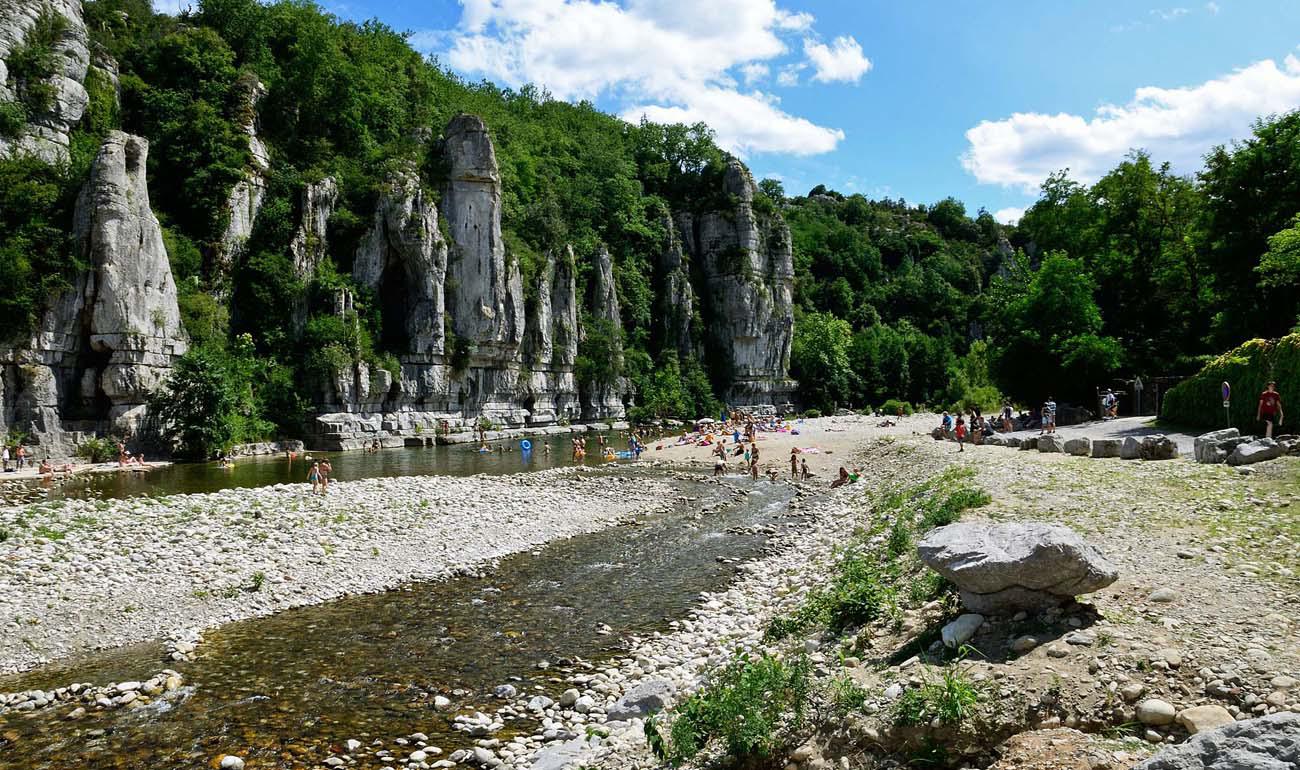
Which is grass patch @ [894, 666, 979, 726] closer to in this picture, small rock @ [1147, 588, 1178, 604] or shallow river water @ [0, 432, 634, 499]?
small rock @ [1147, 588, 1178, 604]

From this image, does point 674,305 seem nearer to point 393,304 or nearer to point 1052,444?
point 393,304

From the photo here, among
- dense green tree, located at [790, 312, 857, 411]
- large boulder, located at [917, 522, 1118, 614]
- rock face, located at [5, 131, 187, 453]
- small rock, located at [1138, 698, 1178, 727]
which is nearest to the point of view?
small rock, located at [1138, 698, 1178, 727]

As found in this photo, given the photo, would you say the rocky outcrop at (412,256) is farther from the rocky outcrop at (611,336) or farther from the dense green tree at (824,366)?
the dense green tree at (824,366)

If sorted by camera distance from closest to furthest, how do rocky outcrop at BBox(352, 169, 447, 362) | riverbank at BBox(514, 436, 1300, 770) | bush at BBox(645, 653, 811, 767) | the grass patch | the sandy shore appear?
riverbank at BBox(514, 436, 1300, 770), the grass patch, bush at BBox(645, 653, 811, 767), the sandy shore, rocky outcrop at BBox(352, 169, 447, 362)

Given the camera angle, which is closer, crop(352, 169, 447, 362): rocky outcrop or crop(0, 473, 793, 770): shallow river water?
crop(0, 473, 793, 770): shallow river water

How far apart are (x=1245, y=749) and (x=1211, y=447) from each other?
15683 millimetres

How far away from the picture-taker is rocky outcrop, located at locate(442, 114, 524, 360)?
5953 cm

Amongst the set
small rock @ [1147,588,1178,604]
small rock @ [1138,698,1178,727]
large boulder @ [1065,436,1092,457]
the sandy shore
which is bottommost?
the sandy shore

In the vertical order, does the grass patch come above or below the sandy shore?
above

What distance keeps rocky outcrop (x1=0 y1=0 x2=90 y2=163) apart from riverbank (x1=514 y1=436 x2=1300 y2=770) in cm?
4897

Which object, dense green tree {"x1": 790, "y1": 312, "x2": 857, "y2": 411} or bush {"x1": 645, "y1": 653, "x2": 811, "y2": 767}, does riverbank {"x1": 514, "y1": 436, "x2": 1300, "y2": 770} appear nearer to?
bush {"x1": 645, "y1": 653, "x2": 811, "y2": 767}

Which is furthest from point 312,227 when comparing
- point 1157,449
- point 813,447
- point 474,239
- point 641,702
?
point 1157,449

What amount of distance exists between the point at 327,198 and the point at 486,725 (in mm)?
53353

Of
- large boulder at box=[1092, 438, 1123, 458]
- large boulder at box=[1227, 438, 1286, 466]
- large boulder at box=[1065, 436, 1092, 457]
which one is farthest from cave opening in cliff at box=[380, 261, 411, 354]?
large boulder at box=[1227, 438, 1286, 466]
